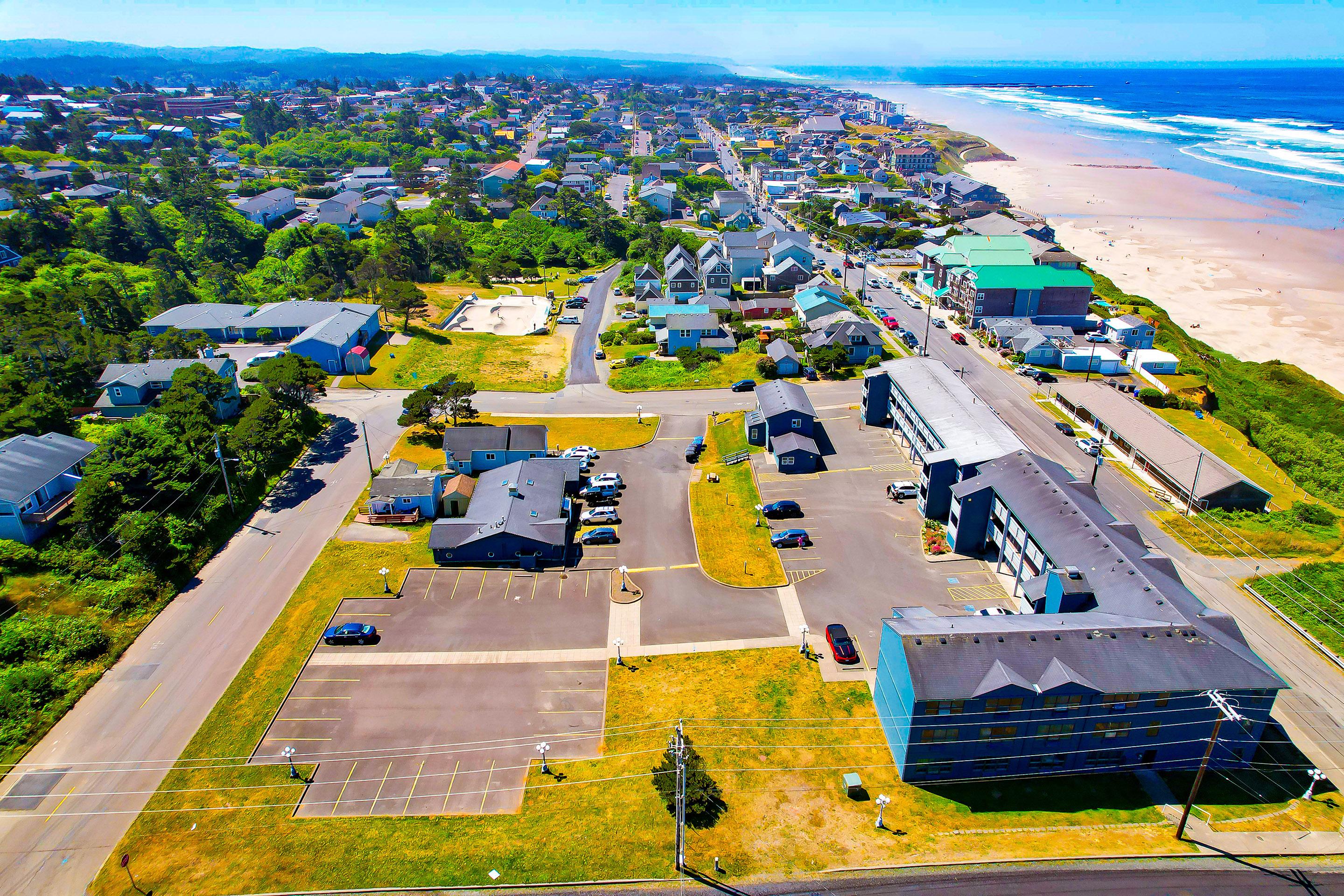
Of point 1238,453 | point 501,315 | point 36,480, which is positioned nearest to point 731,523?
point 1238,453

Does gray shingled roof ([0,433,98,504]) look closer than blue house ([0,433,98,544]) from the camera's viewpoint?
No

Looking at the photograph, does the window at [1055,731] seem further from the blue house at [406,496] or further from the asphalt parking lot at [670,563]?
the blue house at [406,496]

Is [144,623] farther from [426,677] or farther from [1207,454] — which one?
[1207,454]

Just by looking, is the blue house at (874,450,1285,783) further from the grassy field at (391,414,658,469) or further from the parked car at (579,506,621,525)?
the grassy field at (391,414,658,469)

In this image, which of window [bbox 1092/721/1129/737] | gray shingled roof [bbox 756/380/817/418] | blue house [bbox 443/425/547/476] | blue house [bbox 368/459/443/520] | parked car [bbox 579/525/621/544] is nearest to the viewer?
window [bbox 1092/721/1129/737]

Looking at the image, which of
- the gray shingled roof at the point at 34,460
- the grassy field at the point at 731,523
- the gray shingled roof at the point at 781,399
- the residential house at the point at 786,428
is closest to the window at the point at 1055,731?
the grassy field at the point at 731,523

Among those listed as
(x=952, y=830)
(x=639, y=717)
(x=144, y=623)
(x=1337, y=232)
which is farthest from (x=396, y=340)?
(x=1337, y=232)

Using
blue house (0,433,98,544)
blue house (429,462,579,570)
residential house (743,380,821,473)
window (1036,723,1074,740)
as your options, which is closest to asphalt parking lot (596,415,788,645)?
blue house (429,462,579,570)
